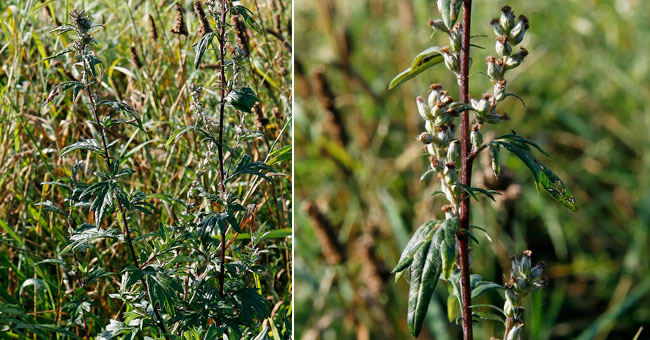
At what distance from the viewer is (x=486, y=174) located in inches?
106

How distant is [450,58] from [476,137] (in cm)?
16

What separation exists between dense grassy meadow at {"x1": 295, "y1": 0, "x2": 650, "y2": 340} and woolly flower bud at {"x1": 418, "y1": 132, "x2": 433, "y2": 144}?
125 centimetres

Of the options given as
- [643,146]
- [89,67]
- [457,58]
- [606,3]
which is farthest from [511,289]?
[606,3]

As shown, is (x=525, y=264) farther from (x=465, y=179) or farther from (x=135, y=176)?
(x=135, y=176)

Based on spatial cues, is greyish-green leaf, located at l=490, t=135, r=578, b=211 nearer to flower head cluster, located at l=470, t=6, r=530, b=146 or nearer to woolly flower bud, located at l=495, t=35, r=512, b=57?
flower head cluster, located at l=470, t=6, r=530, b=146

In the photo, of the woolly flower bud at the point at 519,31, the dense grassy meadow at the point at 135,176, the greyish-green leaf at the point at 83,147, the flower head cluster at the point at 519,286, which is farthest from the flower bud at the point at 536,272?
the greyish-green leaf at the point at 83,147

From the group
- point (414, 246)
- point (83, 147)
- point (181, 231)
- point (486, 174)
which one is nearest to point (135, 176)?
point (181, 231)

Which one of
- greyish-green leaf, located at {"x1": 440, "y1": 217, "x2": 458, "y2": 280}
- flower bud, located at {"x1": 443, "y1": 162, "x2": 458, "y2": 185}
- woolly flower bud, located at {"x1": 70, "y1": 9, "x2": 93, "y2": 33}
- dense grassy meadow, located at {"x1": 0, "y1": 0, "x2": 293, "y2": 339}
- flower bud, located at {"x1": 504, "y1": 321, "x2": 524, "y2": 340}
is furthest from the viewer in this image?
dense grassy meadow, located at {"x1": 0, "y1": 0, "x2": 293, "y2": 339}

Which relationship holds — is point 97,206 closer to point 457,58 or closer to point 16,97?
point 457,58

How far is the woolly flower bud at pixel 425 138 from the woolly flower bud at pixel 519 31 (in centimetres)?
25

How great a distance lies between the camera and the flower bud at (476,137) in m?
1.36

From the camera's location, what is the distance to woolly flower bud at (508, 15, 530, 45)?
1365 millimetres

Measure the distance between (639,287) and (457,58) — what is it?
6.83ft

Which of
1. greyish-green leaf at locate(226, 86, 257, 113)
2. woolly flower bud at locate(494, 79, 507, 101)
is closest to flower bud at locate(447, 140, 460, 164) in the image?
woolly flower bud at locate(494, 79, 507, 101)
